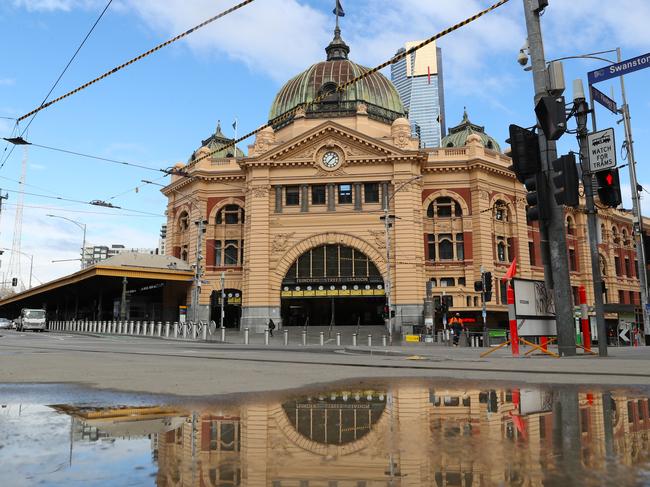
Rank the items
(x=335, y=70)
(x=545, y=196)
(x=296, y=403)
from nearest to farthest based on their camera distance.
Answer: (x=296, y=403) → (x=545, y=196) → (x=335, y=70)

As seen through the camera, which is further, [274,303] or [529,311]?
[274,303]

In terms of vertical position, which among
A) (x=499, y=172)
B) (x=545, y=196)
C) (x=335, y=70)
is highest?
(x=335, y=70)

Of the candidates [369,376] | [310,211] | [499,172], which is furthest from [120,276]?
[369,376]

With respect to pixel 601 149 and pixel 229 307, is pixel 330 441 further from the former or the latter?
pixel 229 307

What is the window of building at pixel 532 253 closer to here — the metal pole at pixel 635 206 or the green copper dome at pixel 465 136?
the green copper dome at pixel 465 136

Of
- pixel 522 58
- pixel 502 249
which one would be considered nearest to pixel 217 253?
pixel 502 249

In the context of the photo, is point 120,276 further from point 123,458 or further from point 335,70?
point 123,458

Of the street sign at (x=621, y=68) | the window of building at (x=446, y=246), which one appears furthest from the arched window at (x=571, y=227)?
the street sign at (x=621, y=68)

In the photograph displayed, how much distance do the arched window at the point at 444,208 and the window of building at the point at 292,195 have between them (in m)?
12.5

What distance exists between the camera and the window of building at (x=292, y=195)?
52375mm

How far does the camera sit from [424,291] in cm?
4919

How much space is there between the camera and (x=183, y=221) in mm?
59875

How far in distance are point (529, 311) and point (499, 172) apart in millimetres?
39282

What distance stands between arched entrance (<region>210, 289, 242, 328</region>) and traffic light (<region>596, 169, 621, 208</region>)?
45020 millimetres
